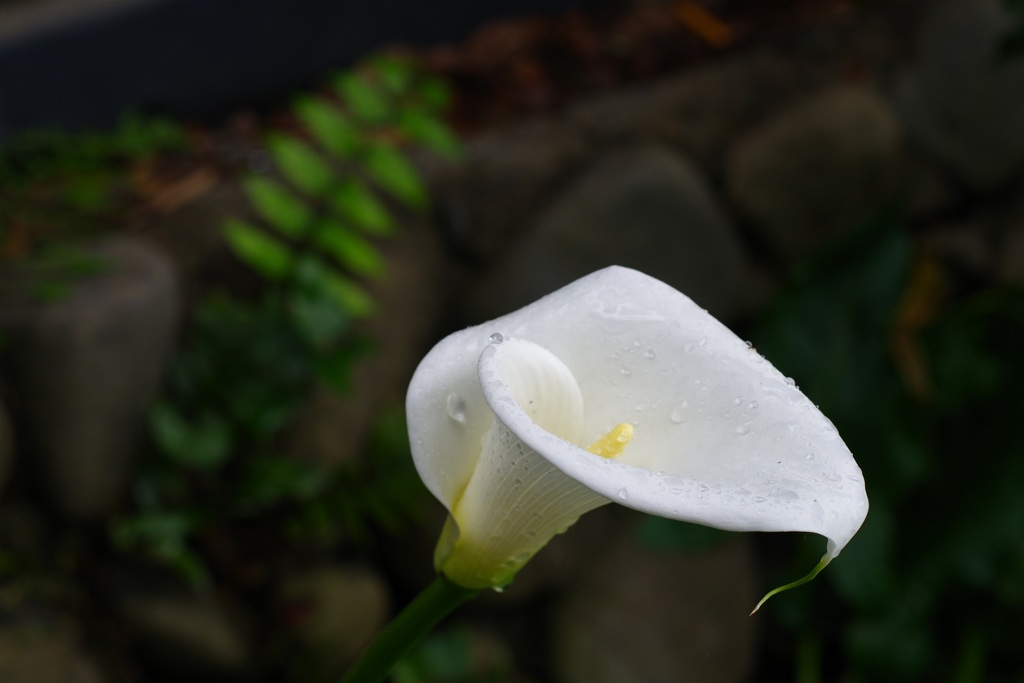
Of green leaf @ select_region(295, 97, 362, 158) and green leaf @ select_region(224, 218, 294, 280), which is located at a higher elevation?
green leaf @ select_region(295, 97, 362, 158)

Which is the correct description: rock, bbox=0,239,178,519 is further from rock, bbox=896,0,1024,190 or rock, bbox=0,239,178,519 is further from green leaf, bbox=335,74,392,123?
rock, bbox=896,0,1024,190

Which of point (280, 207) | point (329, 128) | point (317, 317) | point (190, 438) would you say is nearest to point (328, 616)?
point (190, 438)

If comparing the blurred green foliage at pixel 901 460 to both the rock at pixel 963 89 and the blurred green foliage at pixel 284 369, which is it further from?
the blurred green foliage at pixel 284 369

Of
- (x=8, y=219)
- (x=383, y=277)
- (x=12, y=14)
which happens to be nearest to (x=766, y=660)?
(x=383, y=277)

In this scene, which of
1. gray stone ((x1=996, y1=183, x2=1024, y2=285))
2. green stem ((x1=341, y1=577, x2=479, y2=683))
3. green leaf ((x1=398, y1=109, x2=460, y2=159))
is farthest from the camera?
gray stone ((x1=996, y1=183, x2=1024, y2=285))

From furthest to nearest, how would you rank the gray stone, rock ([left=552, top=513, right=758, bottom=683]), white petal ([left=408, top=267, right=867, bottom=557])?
the gray stone
rock ([left=552, top=513, right=758, bottom=683])
white petal ([left=408, top=267, right=867, bottom=557])

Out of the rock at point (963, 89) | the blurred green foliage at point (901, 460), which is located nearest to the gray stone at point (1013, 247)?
the rock at point (963, 89)

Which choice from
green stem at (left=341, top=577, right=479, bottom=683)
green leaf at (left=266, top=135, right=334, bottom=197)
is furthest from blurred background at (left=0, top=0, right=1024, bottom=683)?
green stem at (left=341, top=577, right=479, bottom=683)

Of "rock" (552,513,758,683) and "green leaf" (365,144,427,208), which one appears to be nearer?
"green leaf" (365,144,427,208)
